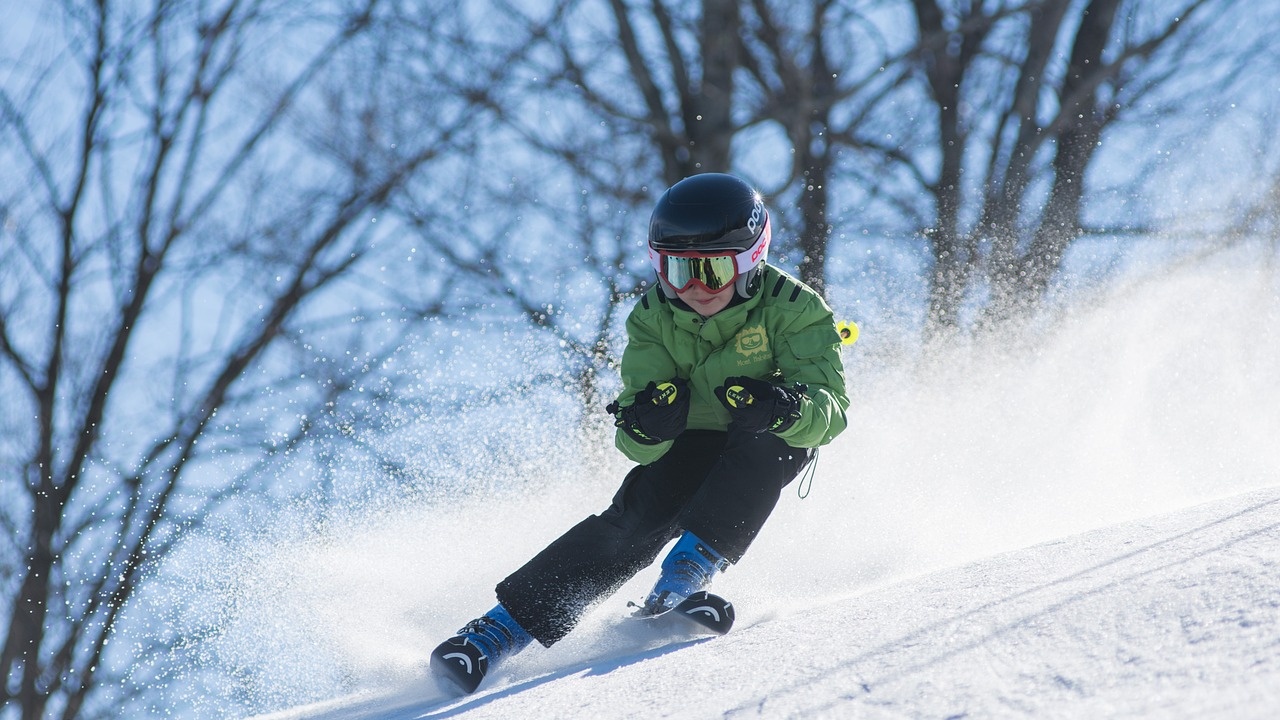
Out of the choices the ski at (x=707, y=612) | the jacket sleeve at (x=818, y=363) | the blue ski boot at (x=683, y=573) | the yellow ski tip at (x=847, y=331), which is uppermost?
the yellow ski tip at (x=847, y=331)

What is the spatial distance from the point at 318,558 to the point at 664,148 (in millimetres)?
8528

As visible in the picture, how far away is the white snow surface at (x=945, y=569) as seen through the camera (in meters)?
1.54

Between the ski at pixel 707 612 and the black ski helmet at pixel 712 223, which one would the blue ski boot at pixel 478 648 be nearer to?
the ski at pixel 707 612

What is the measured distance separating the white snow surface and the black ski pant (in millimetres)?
145

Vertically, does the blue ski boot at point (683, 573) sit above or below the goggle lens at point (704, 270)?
below

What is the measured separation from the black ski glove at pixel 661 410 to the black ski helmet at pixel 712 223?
0.34m

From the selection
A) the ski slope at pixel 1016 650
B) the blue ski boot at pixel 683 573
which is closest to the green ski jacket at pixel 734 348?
the blue ski boot at pixel 683 573

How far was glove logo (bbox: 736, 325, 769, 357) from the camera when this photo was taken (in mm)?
3146

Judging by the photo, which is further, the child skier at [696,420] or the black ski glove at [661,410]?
the black ski glove at [661,410]

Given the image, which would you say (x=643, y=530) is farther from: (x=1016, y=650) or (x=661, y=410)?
(x=1016, y=650)

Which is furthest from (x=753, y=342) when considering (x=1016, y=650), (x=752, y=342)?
(x=1016, y=650)

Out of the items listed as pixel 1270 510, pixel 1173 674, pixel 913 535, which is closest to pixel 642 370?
pixel 913 535

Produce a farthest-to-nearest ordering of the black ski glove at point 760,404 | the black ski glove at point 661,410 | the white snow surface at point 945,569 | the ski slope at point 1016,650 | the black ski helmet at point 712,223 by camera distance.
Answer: the black ski helmet at point 712,223 < the black ski glove at point 661,410 < the black ski glove at point 760,404 < the white snow surface at point 945,569 < the ski slope at point 1016,650

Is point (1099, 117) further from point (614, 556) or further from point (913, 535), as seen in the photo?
point (614, 556)
